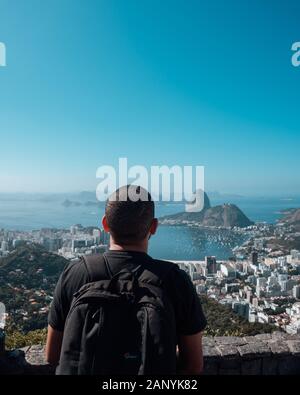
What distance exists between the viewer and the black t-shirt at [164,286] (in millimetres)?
1369

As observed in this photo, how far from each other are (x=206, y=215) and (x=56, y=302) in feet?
34.6

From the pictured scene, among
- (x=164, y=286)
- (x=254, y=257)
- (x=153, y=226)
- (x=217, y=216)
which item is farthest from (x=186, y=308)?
(x=254, y=257)

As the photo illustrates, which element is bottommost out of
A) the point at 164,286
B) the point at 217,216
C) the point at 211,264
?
the point at 211,264

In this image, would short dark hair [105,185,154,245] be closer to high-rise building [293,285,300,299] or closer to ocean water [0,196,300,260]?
ocean water [0,196,300,260]

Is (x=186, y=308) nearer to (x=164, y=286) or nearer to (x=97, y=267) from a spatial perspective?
(x=164, y=286)

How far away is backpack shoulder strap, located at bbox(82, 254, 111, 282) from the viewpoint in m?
1.37

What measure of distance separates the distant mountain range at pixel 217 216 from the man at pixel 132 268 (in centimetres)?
948

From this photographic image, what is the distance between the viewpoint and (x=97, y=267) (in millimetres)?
1386

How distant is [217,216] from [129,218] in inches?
418

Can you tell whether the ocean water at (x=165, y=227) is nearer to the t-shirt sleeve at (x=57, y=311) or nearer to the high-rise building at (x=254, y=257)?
the high-rise building at (x=254, y=257)

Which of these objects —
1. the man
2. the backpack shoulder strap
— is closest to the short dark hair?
the man

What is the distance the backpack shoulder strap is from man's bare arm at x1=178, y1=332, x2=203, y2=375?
45 centimetres

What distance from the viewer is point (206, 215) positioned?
38.3ft
